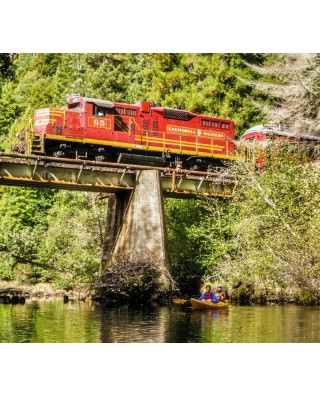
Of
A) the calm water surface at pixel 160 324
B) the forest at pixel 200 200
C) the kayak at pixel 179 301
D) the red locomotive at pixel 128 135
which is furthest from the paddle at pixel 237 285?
the red locomotive at pixel 128 135

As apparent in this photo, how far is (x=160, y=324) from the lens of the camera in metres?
18.8

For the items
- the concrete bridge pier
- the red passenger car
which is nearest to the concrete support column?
the concrete bridge pier

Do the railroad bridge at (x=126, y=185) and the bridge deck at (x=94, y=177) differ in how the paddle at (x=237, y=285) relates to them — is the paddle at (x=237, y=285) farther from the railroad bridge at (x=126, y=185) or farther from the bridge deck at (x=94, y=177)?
the bridge deck at (x=94, y=177)

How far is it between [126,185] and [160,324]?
33.1 ft

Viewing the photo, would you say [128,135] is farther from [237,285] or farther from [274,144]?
[237,285]

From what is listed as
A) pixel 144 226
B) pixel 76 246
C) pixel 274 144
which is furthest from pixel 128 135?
pixel 274 144

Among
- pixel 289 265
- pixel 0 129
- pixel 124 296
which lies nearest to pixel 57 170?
pixel 124 296

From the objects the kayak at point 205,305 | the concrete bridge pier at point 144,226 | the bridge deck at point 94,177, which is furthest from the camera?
the concrete bridge pier at point 144,226

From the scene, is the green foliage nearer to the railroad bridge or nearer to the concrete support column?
the concrete support column

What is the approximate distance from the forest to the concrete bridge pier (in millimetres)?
2779

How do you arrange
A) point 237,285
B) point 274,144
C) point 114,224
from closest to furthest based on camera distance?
point 274,144
point 237,285
point 114,224

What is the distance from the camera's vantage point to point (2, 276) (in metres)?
41.6

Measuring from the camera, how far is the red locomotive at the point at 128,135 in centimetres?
2953

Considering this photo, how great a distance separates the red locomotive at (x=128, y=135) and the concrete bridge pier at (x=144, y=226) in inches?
121
